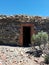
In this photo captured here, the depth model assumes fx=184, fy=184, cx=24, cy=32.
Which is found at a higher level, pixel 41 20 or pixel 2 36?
pixel 41 20

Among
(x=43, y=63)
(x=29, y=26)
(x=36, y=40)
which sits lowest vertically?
(x=43, y=63)

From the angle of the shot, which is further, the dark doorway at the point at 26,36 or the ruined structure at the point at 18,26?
the dark doorway at the point at 26,36

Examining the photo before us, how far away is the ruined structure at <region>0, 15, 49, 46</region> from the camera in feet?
53.3

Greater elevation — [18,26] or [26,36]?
[18,26]

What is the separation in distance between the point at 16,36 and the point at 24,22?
1.46 metres

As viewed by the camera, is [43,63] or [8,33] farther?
[8,33]

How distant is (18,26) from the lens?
1636 centimetres

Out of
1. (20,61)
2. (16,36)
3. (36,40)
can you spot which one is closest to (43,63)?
(20,61)

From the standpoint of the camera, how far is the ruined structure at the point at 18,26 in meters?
16.2

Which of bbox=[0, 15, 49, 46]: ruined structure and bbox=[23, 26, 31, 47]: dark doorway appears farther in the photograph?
bbox=[23, 26, 31, 47]: dark doorway

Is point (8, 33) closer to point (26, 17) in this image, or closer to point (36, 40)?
point (26, 17)

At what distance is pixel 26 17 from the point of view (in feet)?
55.5

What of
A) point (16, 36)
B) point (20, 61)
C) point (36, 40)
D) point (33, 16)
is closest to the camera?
point (20, 61)

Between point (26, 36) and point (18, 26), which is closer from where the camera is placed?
point (18, 26)
